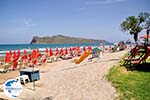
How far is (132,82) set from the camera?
10.3 metres

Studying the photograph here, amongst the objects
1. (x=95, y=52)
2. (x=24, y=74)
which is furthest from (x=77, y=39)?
(x=24, y=74)

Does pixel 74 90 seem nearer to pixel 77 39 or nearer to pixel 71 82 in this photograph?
pixel 71 82

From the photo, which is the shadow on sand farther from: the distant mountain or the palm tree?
the distant mountain

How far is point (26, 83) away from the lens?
1185 cm

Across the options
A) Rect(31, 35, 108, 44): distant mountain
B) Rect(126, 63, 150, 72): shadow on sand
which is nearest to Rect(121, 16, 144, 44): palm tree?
Rect(126, 63, 150, 72): shadow on sand

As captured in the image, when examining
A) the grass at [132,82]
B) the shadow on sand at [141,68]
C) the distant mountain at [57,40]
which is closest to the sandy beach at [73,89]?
the grass at [132,82]

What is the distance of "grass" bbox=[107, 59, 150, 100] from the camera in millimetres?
8555

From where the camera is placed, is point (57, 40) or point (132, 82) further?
point (57, 40)

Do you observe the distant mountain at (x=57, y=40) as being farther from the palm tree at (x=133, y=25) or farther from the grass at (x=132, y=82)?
the grass at (x=132, y=82)

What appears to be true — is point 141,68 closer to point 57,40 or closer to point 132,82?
point 132,82

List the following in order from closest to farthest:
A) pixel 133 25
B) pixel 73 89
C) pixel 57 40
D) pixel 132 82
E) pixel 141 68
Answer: pixel 73 89, pixel 132 82, pixel 141 68, pixel 133 25, pixel 57 40

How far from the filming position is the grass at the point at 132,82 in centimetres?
855

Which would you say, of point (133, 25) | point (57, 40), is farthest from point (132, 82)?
point (57, 40)

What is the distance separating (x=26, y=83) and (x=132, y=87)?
536 cm
